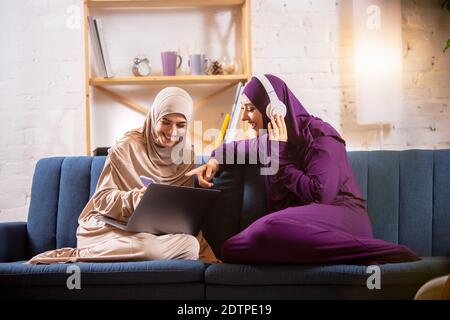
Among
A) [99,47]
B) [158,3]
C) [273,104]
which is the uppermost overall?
[158,3]

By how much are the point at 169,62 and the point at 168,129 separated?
0.86 meters

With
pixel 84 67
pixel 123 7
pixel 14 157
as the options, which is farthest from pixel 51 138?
pixel 123 7

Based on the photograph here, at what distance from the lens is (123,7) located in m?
3.13

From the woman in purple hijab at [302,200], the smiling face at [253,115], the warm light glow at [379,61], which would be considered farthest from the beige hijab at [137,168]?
the warm light glow at [379,61]

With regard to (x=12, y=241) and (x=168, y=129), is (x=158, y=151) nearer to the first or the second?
(x=168, y=129)

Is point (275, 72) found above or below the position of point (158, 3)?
below

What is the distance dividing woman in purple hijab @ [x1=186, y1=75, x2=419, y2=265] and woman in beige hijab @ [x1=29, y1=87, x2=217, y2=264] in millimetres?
138

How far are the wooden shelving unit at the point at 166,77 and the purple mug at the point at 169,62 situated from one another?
51 millimetres

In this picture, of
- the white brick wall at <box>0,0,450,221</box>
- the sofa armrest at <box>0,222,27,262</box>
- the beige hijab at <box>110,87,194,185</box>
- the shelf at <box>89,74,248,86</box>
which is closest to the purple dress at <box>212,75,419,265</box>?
the beige hijab at <box>110,87,194,185</box>

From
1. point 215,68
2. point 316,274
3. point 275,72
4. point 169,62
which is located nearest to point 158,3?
point 169,62

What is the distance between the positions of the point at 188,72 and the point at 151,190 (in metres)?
1.38

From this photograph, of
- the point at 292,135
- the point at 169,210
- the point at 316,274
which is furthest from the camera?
the point at 292,135

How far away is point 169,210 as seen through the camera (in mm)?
1970

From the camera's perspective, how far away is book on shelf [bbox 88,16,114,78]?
2893mm
